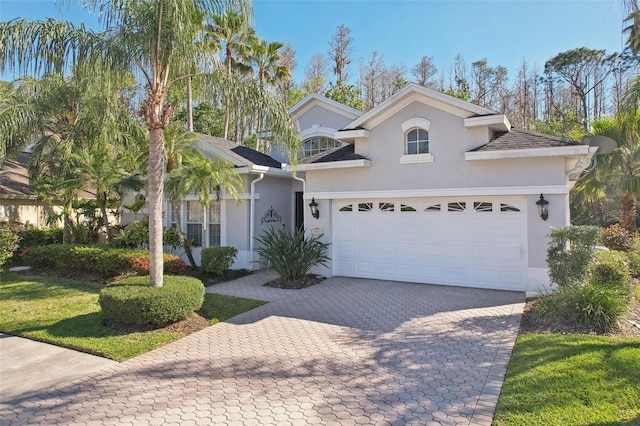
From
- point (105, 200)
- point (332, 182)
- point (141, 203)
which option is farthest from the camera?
point (141, 203)

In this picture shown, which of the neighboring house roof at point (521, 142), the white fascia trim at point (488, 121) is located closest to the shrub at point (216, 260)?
the neighboring house roof at point (521, 142)

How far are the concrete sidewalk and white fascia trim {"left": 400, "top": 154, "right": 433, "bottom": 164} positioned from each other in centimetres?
882

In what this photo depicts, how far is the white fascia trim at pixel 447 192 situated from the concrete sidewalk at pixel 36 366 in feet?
26.5

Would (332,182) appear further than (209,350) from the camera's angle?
Yes

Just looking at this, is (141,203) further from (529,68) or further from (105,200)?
Answer: (529,68)

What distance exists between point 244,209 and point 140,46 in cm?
739

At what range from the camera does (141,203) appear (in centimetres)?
1542

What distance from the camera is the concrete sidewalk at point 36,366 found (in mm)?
5273

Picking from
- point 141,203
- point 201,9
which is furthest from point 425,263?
point 141,203

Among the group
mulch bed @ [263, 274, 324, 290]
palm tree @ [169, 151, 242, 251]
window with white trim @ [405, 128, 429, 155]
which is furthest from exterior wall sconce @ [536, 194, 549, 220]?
palm tree @ [169, 151, 242, 251]

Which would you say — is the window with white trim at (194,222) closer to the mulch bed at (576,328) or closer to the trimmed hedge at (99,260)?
the trimmed hedge at (99,260)

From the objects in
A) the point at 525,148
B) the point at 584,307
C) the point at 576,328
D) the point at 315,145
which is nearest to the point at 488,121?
the point at 525,148

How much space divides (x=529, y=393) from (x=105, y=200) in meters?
14.3

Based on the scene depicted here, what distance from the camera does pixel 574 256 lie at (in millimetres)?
8328
